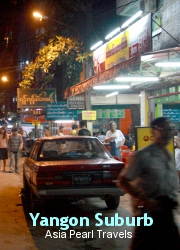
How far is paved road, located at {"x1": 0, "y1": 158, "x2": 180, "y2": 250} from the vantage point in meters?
5.96

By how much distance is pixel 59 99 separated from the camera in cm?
2700

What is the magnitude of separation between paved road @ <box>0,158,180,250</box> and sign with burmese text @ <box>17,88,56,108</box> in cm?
1329

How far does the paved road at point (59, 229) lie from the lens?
5.96 metres

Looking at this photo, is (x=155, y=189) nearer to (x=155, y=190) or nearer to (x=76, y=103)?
(x=155, y=190)

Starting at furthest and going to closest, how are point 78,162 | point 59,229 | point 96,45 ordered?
point 96,45
point 78,162
point 59,229

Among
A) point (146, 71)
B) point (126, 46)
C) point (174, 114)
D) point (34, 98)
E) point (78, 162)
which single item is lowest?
point (78, 162)

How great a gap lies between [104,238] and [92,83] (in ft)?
24.8

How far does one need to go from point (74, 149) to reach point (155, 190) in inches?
223

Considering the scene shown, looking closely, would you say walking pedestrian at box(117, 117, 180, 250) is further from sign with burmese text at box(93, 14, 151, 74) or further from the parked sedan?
sign with burmese text at box(93, 14, 151, 74)

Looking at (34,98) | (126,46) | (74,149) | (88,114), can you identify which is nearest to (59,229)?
(74,149)

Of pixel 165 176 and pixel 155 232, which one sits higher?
A: pixel 165 176

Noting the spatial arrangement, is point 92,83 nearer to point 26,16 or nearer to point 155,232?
point 155,232

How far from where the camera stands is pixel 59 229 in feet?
22.6

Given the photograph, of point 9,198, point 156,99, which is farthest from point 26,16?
point 9,198
